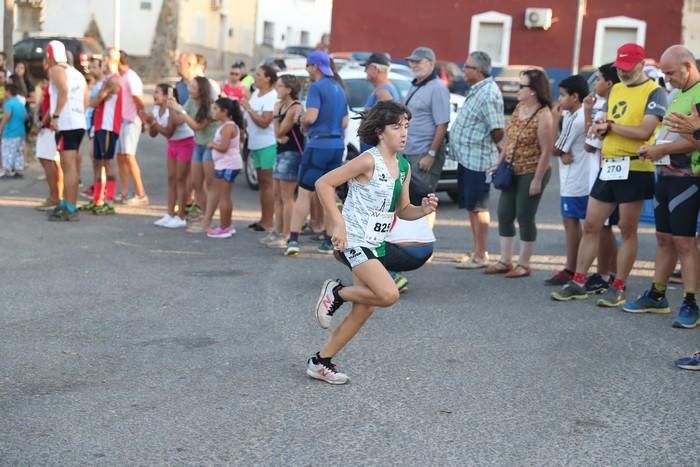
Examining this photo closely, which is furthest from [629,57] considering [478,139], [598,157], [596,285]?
[478,139]

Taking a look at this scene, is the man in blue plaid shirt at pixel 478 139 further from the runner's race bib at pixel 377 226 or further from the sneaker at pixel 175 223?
the runner's race bib at pixel 377 226

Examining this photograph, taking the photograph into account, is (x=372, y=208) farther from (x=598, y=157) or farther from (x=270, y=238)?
(x=270, y=238)

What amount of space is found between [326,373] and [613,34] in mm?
31247

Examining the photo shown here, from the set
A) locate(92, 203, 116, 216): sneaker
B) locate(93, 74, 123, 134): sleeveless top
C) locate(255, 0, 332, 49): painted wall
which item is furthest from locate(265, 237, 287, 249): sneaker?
locate(255, 0, 332, 49): painted wall

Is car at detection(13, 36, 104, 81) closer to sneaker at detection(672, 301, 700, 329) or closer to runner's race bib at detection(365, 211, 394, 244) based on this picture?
sneaker at detection(672, 301, 700, 329)

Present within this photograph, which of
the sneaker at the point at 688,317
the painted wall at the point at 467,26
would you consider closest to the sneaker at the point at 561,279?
the sneaker at the point at 688,317

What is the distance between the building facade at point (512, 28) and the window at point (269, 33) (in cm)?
1388

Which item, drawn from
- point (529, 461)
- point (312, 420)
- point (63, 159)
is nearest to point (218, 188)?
point (63, 159)

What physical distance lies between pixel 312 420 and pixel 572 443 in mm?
1291

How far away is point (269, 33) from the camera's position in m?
50.9

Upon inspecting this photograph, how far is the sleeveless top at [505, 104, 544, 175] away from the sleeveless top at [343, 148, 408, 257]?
362 centimetres

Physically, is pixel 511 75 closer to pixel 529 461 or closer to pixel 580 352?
pixel 580 352

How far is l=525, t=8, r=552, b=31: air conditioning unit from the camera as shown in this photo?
3500cm

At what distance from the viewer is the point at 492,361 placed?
656 cm
